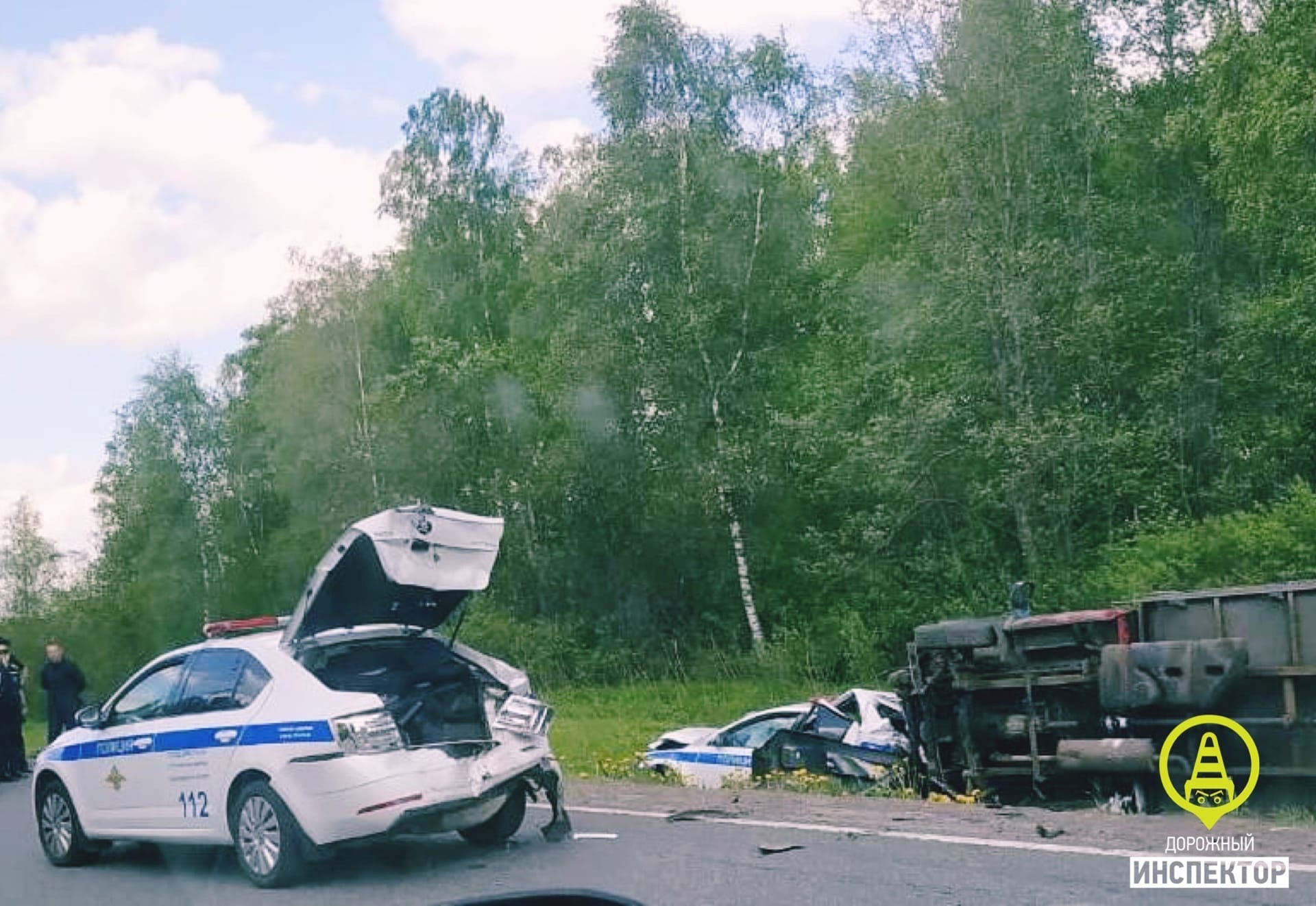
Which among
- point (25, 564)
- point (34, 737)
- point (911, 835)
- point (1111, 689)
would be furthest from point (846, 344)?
point (25, 564)

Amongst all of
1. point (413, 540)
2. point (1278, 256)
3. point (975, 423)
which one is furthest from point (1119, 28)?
point (413, 540)

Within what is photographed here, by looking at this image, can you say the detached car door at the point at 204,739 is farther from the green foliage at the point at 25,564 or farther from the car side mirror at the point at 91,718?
the green foliage at the point at 25,564

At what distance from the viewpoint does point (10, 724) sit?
1841cm

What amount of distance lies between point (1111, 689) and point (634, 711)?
15972 millimetres

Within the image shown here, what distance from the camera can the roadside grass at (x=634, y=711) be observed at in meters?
17.2

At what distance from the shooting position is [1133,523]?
24.8m

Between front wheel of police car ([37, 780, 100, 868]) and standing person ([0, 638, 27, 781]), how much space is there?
8.32 m

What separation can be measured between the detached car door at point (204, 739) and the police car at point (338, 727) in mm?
12

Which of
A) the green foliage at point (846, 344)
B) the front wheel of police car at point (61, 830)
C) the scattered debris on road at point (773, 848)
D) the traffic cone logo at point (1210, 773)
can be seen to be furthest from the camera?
the green foliage at point (846, 344)

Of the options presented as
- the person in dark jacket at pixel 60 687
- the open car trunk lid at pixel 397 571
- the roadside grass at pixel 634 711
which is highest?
the open car trunk lid at pixel 397 571

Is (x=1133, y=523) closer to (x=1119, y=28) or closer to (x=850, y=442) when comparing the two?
(x=850, y=442)

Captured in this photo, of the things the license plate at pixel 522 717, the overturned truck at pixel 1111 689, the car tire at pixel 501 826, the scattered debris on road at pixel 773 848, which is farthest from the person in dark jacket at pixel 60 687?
the scattered debris on road at pixel 773 848

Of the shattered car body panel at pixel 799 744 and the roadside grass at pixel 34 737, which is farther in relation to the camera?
the roadside grass at pixel 34 737

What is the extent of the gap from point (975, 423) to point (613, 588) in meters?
13.6
